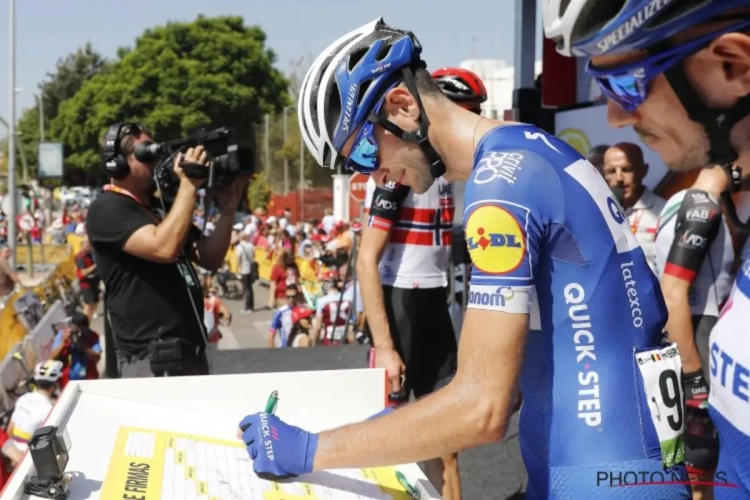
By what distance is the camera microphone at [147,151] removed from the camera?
13.0 ft

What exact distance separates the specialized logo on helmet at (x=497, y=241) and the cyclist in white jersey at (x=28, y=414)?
4.81 metres

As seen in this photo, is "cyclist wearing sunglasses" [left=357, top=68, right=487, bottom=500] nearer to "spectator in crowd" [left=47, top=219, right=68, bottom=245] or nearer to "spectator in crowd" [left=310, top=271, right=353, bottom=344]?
"spectator in crowd" [left=310, top=271, right=353, bottom=344]

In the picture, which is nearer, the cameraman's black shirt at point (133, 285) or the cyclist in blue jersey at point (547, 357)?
the cyclist in blue jersey at point (547, 357)

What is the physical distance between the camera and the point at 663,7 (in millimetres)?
1317

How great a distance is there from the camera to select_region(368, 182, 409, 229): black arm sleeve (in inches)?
150

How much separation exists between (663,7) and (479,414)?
31.1 inches

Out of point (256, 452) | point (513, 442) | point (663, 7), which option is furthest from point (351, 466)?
point (513, 442)

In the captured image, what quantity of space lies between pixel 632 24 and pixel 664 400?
75 cm

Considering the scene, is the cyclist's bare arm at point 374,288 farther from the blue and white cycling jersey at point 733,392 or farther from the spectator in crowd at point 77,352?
the spectator in crowd at point 77,352

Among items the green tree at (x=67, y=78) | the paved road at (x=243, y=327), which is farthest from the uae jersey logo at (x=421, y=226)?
the green tree at (x=67, y=78)

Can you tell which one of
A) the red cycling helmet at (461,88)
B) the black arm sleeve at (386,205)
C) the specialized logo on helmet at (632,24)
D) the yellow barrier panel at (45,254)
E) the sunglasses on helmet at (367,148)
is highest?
the red cycling helmet at (461,88)

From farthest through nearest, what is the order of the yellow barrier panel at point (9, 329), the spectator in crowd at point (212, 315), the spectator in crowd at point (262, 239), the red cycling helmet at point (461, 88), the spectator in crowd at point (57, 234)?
1. the spectator in crowd at point (57, 234)
2. the spectator in crowd at point (262, 239)
3. the spectator in crowd at point (212, 315)
4. the yellow barrier panel at point (9, 329)
5. the red cycling helmet at point (461, 88)

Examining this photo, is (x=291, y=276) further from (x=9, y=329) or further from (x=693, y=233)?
(x=693, y=233)

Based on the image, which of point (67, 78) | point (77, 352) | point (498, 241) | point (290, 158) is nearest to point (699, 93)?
point (498, 241)
